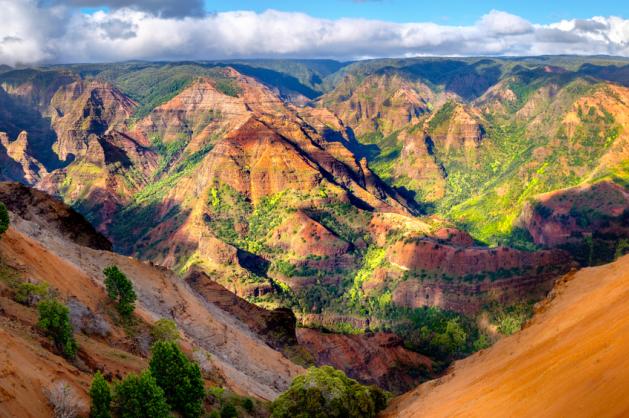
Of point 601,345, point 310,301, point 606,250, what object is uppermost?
point 601,345

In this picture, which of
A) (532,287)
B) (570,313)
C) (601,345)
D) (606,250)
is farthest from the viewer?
(606,250)

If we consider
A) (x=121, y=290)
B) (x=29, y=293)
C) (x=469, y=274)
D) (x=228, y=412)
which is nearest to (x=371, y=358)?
(x=469, y=274)

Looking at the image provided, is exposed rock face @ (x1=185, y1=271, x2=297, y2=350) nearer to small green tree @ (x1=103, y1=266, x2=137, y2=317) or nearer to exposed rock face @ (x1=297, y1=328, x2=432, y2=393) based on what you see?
exposed rock face @ (x1=297, y1=328, x2=432, y2=393)

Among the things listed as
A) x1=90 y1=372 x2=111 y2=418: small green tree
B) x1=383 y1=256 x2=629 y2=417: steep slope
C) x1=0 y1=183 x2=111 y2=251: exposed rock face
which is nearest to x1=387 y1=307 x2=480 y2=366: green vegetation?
x1=383 y1=256 x2=629 y2=417: steep slope

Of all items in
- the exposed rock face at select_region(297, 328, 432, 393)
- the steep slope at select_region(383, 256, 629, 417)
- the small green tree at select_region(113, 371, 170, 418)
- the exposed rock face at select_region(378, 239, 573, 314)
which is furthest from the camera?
the exposed rock face at select_region(378, 239, 573, 314)

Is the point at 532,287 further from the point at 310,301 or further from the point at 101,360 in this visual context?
the point at 101,360

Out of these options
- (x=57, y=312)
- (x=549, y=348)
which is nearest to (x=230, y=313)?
(x=57, y=312)

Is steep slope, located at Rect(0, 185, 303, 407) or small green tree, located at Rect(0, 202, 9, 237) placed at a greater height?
small green tree, located at Rect(0, 202, 9, 237)
